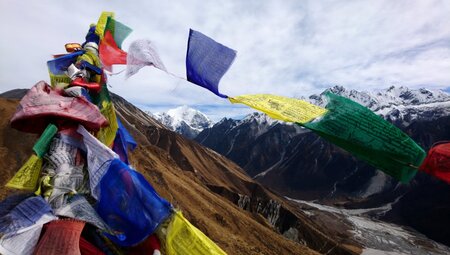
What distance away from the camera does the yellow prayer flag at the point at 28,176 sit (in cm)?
233

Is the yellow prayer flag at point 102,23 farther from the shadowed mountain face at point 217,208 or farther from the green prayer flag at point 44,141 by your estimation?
the shadowed mountain face at point 217,208

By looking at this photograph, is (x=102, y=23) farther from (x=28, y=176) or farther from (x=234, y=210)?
(x=234, y=210)

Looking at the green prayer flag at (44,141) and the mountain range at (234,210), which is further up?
the green prayer flag at (44,141)

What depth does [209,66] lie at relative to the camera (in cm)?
306

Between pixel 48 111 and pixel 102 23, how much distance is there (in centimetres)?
181

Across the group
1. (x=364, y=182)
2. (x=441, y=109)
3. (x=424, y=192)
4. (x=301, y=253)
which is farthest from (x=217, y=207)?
(x=441, y=109)

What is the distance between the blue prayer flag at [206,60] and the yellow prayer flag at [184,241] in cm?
125

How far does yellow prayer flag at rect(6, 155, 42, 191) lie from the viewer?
2.33 metres

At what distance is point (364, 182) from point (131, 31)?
135 metres

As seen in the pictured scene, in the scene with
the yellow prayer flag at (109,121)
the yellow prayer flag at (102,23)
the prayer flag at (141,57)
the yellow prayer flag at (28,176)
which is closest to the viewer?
the yellow prayer flag at (28,176)

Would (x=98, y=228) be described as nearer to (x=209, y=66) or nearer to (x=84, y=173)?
(x=84, y=173)

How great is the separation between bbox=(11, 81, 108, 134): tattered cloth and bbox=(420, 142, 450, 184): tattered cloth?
2.16 m

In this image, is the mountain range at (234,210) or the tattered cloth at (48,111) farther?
the mountain range at (234,210)

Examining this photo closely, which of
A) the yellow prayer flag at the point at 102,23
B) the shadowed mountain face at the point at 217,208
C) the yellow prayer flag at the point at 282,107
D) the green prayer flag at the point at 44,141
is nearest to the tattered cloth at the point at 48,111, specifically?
the green prayer flag at the point at 44,141
